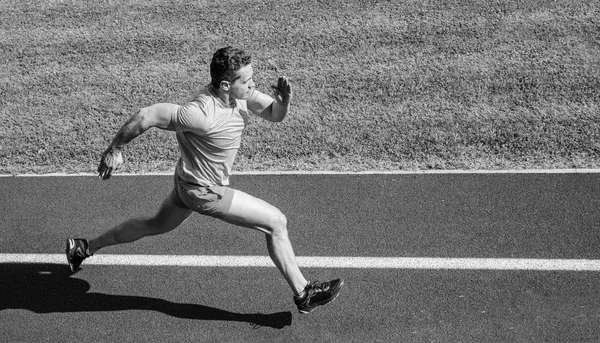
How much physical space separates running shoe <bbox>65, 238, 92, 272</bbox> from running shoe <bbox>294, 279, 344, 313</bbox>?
2049 millimetres

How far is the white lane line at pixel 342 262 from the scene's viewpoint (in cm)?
629

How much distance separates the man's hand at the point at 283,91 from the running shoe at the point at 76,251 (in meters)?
2.31

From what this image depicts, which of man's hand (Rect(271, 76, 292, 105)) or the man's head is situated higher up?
the man's head

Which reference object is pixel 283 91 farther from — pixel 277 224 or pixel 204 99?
pixel 277 224

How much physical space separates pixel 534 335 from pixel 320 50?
709 cm

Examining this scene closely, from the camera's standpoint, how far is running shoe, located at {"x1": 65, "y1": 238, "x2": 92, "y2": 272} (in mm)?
6340

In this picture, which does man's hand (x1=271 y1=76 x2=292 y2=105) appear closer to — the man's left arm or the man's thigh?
the man's left arm

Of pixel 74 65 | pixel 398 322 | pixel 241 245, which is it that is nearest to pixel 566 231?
pixel 398 322

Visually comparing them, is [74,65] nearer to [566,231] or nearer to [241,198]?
[241,198]

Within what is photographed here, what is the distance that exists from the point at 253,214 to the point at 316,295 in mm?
867

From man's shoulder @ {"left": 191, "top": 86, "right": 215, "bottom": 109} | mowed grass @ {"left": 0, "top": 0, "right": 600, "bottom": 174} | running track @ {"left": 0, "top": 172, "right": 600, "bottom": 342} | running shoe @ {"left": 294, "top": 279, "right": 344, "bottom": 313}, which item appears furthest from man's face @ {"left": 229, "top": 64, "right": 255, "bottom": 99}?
mowed grass @ {"left": 0, "top": 0, "right": 600, "bottom": 174}

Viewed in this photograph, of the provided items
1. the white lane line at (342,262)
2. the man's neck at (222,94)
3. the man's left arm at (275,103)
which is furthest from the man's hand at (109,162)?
the white lane line at (342,262)

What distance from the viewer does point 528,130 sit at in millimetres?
9250

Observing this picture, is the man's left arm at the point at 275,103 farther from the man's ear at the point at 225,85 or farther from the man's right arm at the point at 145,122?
the man's right arm at the point at 145,122
